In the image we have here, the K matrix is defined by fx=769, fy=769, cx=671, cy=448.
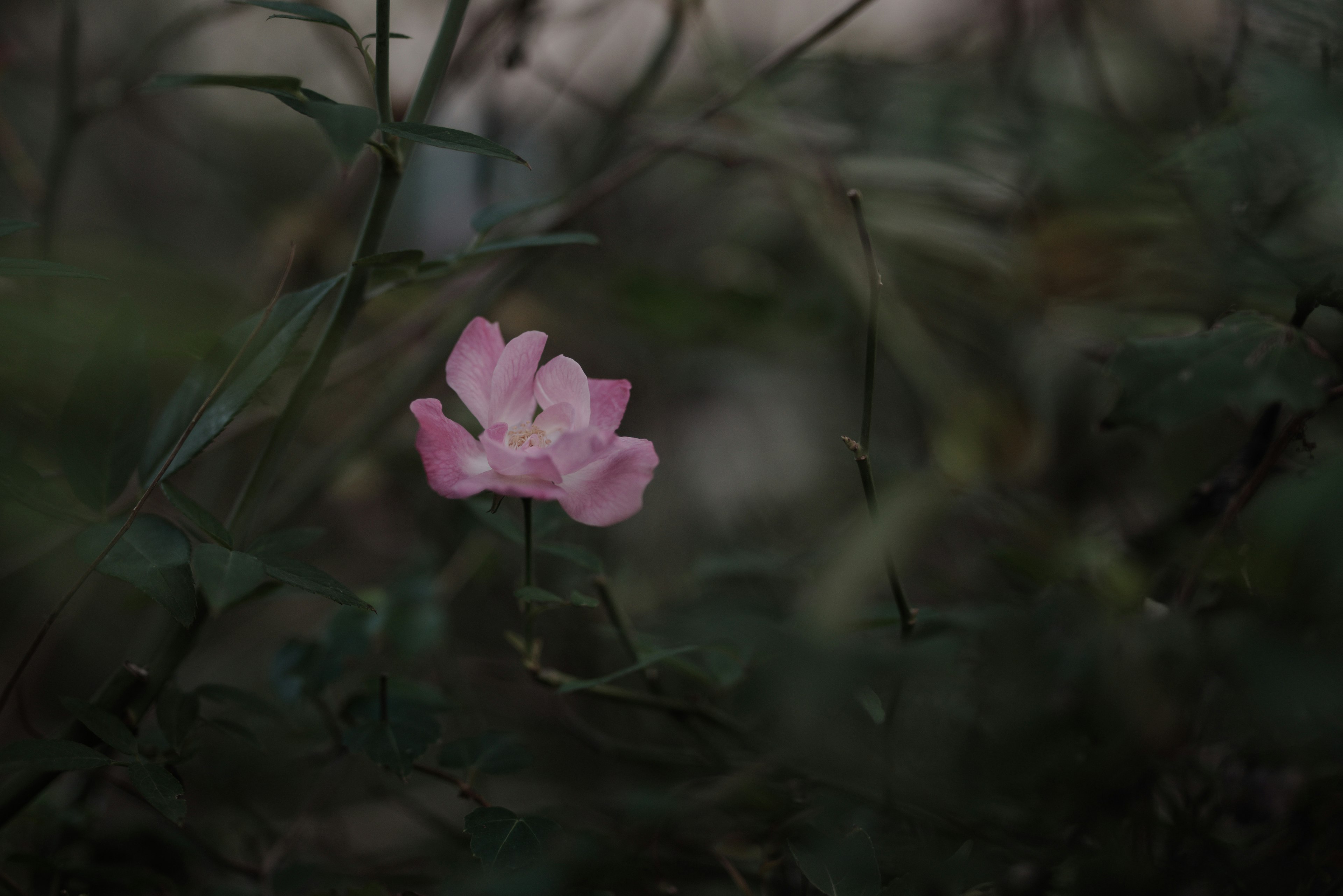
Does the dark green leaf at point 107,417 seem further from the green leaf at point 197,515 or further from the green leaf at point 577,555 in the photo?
the green leaf at point 577,555

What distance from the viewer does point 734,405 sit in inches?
55.0

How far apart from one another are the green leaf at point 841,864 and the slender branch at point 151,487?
348 mm

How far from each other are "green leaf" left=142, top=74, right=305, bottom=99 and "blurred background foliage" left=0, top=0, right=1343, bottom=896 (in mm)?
50

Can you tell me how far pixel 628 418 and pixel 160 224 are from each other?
3.19 ft

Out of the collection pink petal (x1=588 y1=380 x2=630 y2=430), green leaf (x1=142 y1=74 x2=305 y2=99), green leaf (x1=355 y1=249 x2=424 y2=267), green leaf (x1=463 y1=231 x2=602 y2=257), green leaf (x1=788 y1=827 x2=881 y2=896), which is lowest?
green leaf (x1=788 y1=827 x2=881 y2=896)

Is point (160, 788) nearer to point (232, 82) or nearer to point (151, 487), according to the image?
point (151, 487)

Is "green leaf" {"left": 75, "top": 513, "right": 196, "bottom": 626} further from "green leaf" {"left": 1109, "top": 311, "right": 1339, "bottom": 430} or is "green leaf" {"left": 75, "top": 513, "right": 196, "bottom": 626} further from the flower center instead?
"green leaf" {"left": 1109, "top": 311, "right": 1339, "bottom": 430}

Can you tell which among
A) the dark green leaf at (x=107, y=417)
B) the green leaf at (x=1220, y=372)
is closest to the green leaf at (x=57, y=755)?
the dark green leaf at (x=107, y=417)

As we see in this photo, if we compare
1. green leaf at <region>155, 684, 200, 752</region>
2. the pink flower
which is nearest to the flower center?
the pink flower

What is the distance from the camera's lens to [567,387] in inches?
16.4

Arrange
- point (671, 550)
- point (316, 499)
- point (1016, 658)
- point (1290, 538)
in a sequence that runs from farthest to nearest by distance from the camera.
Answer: point (671, 550), point (316, 499), point (1016, 658), point (1290, 538)

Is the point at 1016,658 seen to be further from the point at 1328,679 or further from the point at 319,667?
the point at 319,667

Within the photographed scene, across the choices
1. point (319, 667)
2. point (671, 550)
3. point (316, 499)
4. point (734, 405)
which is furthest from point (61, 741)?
point (734, 405)

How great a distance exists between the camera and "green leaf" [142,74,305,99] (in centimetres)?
30
